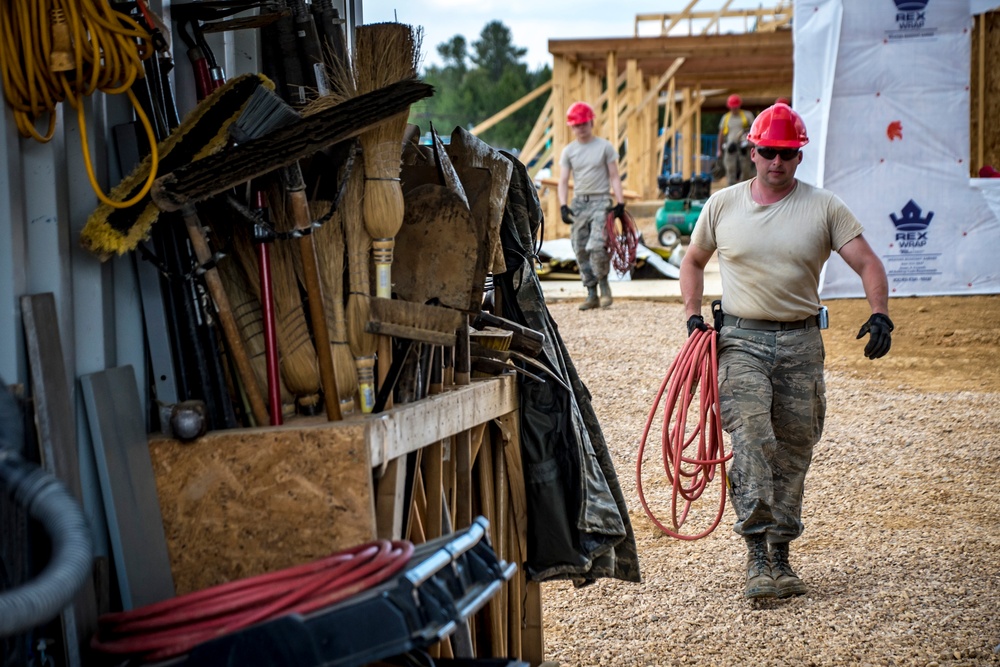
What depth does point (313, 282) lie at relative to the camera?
2.87 m

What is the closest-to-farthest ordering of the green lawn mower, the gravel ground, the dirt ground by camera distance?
the gravel ground < the dirt ground < the green lawn mower

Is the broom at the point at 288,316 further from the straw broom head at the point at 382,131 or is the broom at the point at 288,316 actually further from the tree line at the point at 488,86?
the tree line at the point at 488,86

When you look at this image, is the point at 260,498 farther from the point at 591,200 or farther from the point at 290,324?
the point at 591,200

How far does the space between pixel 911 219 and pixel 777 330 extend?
8.43m

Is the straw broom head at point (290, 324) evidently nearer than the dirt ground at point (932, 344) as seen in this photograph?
Yes

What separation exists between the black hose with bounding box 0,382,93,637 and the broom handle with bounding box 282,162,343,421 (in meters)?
0.89

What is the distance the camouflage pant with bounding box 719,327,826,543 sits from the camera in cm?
524

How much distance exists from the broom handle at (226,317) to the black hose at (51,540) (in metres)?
0.79

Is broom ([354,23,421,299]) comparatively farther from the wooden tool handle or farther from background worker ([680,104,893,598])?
background worker ([680,104,893,598])

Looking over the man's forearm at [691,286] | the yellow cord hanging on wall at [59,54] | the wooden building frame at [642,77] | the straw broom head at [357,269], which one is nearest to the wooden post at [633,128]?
the wooden building frame at [642,77]

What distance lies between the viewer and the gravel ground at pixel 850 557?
4574 mm

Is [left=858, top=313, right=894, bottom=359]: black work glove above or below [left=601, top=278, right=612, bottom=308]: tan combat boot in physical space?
above

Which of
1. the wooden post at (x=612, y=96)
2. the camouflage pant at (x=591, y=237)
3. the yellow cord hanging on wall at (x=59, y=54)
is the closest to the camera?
the yellow cord hanging on wall at (x=59, y=54)

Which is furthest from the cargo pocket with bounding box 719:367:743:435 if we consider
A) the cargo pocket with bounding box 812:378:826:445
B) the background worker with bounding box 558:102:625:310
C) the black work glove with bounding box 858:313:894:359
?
the background worker with bounding box 558:102:625:310
